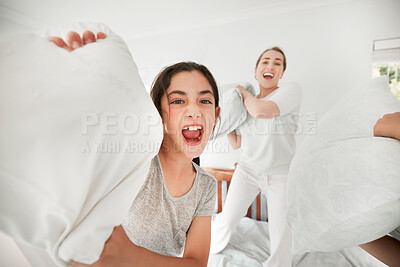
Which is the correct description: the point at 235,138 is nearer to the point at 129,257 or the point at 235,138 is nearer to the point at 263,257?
the point at 263,257

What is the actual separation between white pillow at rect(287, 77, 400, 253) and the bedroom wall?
1.23m

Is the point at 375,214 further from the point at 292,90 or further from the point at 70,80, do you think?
the point at 292,90

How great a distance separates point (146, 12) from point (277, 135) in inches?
67.6

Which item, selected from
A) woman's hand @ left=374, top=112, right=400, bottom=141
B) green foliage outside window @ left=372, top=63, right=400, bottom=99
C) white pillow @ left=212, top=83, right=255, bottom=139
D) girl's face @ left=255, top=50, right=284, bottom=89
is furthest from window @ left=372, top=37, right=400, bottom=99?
woman's hand @ left=374, top=112, right=400, bottom=141

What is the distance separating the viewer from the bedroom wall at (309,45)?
164 cm

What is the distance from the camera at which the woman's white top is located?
1.22 m

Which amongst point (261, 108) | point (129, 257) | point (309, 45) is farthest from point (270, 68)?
point (129, 257)

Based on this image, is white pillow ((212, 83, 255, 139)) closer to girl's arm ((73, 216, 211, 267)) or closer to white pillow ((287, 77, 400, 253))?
white pillow ((287, 77, 400, 253))

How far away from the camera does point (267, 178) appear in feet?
4.13

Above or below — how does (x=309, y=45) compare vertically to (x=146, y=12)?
below

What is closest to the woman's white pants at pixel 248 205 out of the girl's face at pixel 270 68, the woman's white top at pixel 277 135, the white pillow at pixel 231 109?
the woman's white top at pixel 277 135

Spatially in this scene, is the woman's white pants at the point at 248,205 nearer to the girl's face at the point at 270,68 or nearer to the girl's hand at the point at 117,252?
the girl's face at the point at 270,68

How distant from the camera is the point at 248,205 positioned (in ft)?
4.47

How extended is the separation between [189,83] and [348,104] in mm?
418
